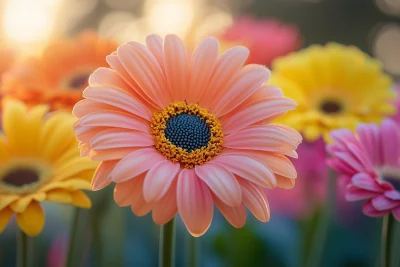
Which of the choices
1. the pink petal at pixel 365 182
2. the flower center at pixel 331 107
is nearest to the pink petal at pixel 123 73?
the pink petal at pixel 365 182

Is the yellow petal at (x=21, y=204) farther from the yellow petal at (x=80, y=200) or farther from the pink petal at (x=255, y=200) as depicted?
the pink petal at (x=255, y=200)

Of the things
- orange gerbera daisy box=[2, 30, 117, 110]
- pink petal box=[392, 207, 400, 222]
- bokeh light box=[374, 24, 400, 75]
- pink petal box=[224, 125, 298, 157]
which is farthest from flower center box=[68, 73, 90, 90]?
bokeh light box=[374, 24, 400, 75]

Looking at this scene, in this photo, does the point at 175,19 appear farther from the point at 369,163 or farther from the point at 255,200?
the point at 255,200

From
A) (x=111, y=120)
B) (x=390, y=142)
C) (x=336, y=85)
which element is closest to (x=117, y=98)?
(x=111, y=120)

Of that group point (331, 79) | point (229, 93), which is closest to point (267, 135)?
point (229, 93)

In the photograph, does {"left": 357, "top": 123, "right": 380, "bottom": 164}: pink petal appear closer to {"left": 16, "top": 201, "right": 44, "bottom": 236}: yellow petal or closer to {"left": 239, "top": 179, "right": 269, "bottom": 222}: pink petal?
{"left": 239, "top": 179, "right": 269, "bottom": 222}: pink petal
